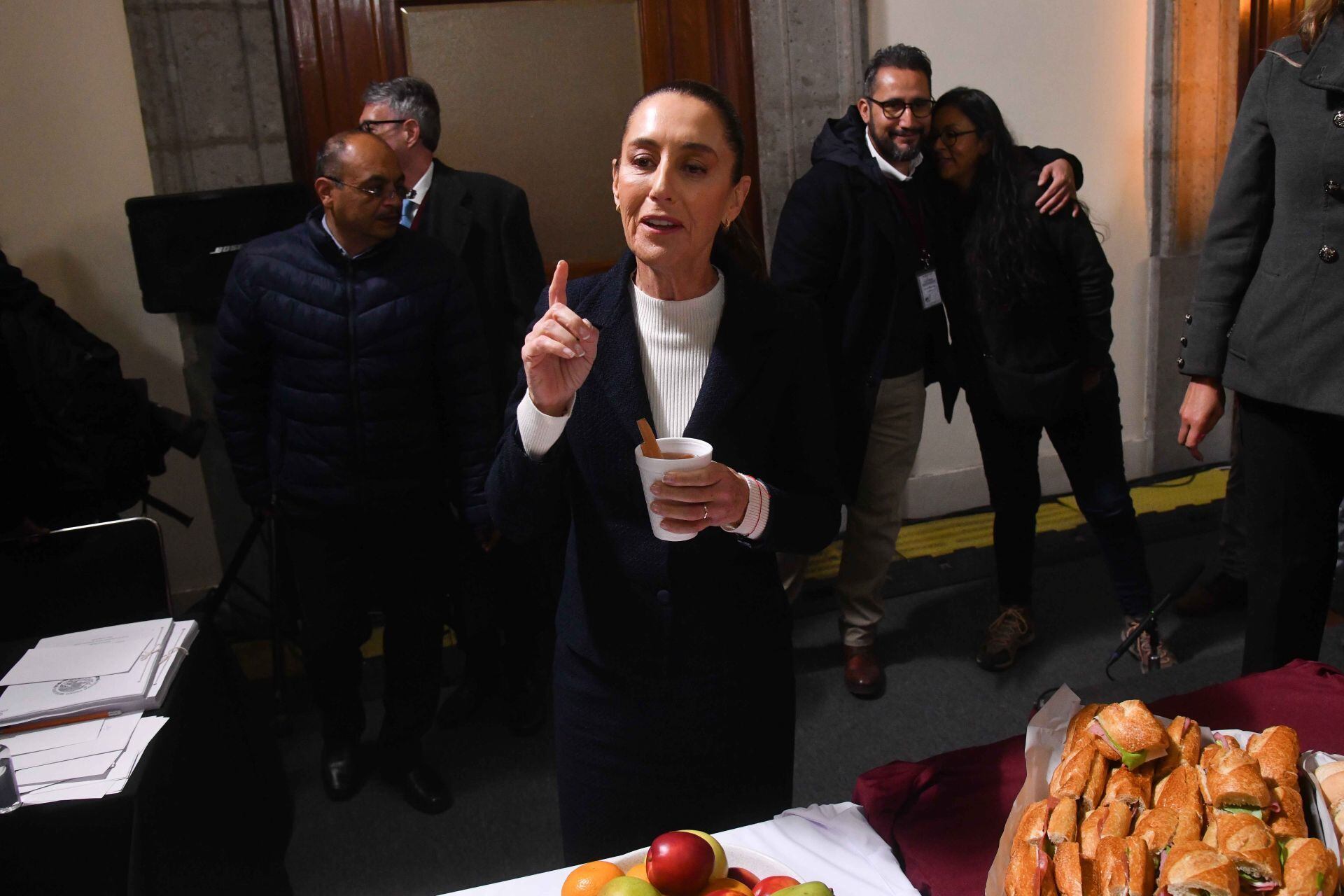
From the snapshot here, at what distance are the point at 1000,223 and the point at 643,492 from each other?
1941 millimetres

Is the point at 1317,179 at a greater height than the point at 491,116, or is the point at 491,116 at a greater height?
the point at 491,116

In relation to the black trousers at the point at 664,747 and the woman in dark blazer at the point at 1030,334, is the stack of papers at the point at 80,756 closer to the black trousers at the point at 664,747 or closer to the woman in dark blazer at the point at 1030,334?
the black trousers at the point at 664,747

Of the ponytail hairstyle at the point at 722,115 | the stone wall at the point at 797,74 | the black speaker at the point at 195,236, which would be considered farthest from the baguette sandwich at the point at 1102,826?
the stone wall at the point at 797,74

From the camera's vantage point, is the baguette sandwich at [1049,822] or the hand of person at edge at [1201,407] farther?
the hand of person at edge at [1201,407]

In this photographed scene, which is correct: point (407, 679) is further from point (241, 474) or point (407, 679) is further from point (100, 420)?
point (100, 420)

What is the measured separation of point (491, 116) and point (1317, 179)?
2.95m

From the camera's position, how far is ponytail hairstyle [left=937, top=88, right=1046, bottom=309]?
9.95ft

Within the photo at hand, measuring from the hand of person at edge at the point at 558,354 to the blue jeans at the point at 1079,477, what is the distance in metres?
2.18

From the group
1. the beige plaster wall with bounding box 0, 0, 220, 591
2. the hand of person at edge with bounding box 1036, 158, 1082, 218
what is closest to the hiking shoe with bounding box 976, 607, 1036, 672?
the hand of person at edge with bounding box 1036, 158, 1082, 218

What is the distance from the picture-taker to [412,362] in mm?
2705

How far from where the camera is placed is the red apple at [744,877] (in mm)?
1210

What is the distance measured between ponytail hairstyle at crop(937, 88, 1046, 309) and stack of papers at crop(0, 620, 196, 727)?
2.25m

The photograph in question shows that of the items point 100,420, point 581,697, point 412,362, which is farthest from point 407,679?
point 581,697

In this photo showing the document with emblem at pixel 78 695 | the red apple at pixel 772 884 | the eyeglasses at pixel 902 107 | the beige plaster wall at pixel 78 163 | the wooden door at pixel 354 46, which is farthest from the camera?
the wooden door at pixel 354 46
